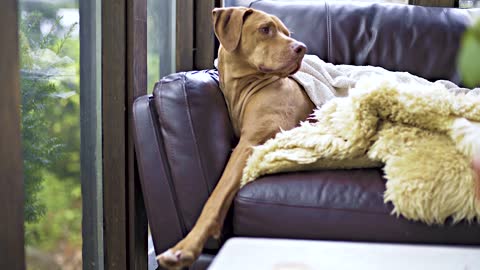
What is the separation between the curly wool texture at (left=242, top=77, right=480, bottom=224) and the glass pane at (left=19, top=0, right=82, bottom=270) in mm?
493

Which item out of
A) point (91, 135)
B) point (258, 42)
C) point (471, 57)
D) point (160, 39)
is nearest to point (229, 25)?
point (258, 42)

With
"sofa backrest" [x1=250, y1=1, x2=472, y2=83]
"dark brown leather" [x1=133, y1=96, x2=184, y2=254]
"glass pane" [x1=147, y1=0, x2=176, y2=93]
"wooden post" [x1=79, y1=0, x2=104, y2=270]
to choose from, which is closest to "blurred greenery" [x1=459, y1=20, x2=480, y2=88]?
"dark brown leather" [x1=133, y1=96, x2=184, y2=254]

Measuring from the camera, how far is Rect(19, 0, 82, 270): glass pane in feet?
4.59

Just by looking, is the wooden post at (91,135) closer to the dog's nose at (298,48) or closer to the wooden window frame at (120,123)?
the wooden window frame at (120,123)

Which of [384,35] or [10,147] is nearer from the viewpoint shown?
[10,147]

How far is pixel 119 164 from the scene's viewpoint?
180 cm

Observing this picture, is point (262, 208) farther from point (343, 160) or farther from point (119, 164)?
point (119, 164)

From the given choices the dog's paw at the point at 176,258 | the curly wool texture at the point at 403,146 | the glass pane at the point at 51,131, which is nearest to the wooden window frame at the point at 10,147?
the glass pane at the point at 51,131

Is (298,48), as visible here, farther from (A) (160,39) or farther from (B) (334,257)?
(B) (334,257)

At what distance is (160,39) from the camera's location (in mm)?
2254

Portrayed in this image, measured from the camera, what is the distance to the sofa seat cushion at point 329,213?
138 centimetres

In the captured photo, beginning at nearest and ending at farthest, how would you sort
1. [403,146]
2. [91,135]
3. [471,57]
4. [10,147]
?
[471,57] → [10,147] → [403,146] → [91,135]

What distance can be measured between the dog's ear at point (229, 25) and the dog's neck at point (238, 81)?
0.04 metres

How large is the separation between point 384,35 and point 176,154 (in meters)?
1.11
